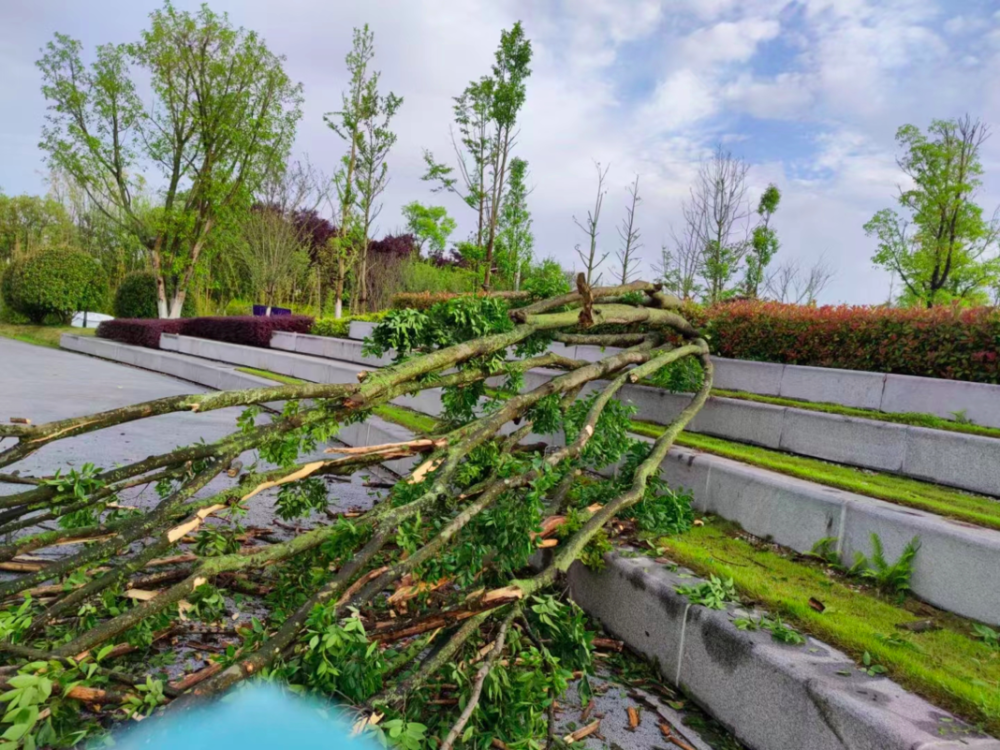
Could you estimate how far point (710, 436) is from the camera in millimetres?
4543

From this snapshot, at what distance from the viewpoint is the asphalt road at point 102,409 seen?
14.0 ft

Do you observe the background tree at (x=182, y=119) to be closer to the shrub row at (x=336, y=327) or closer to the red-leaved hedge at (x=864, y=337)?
the shrub row at (x=336, y=327)

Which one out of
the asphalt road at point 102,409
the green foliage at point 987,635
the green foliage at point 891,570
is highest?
the green foliage at point 891,570

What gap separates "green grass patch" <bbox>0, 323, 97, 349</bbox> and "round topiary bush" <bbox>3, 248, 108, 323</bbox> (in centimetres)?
75

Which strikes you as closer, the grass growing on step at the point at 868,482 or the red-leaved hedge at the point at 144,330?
the grass growing on step at the point at 868,482

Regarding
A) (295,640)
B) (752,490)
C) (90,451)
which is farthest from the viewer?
(90,451)

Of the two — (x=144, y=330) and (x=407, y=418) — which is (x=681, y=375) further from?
(x=144, y=330)

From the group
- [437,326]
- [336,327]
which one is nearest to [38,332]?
[336,327]

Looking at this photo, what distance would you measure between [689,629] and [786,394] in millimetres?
3368

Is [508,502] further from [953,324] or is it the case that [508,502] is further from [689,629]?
[953,324]

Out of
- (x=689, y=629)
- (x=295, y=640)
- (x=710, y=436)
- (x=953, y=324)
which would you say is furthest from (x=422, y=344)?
(x=953, y=324)

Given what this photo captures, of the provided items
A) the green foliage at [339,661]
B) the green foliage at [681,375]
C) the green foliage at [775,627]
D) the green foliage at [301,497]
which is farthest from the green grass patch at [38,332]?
the green foliage at [775,627]

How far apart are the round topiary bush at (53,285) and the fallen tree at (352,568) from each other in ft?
74.7

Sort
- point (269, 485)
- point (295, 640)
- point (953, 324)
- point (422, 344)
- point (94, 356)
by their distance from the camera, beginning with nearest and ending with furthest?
point (295, 640)
point (269, 485)
point (422, 344)
point (953, 324)
point (94, 356)
